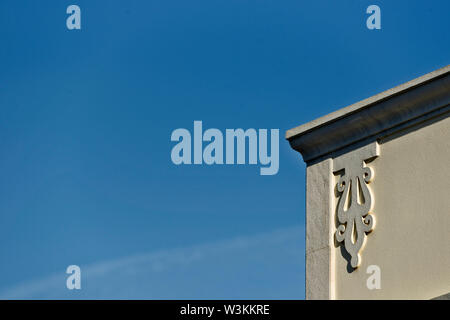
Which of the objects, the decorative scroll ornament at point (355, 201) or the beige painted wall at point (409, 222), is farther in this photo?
the decorative scroll ornament at point (355, 201)

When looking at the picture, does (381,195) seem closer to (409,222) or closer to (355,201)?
(355,201)

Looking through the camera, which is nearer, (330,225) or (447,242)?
(447,242)

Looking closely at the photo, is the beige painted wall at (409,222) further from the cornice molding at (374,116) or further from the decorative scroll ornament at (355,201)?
the cornice molding at (374,116)

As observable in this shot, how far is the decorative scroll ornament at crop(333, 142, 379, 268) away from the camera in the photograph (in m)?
17.6

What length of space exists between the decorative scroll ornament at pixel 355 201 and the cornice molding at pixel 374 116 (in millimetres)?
204

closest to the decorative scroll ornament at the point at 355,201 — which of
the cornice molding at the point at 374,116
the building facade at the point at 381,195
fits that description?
the building facade at the point at 381,195

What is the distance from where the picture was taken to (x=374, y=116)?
17.7 metres

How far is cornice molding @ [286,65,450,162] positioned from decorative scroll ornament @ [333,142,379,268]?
0.67 ft

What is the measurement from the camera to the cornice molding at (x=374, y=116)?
56.4ft
